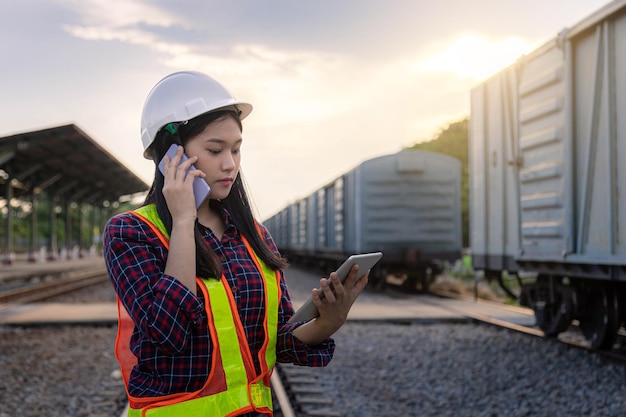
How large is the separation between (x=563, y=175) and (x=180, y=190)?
244 inches

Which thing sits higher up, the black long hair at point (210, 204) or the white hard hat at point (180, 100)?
the white hard hat at point (180, 100)

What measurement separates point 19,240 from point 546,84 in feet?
236

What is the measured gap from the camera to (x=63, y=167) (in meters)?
25.8

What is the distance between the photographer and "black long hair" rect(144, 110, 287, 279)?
5.62ft

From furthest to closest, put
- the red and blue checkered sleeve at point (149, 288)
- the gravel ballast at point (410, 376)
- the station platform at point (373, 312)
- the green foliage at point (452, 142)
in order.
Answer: the green foliage at point (452, 142), the station platform at point (373, 312), the gravel ballast at point (410, 376), the red and blue checkered sleeve at point (149, 288)

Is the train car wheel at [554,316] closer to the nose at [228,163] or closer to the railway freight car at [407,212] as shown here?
the nose at [228,163]

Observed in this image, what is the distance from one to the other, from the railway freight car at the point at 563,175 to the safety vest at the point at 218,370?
17.4ft

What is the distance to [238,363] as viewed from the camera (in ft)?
5.50

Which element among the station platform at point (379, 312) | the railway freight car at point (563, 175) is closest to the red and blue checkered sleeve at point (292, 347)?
the railway freight car at point (563, 175)

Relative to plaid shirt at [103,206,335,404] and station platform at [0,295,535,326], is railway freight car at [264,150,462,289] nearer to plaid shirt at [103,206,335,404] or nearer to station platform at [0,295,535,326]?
station platform at [0,295,535,326]

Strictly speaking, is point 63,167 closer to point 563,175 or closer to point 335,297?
point 563,175

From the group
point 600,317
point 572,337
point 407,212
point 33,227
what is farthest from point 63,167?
point 600,317

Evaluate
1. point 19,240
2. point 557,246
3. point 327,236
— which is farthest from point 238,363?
point 19,240

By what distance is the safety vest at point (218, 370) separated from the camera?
163 cm
